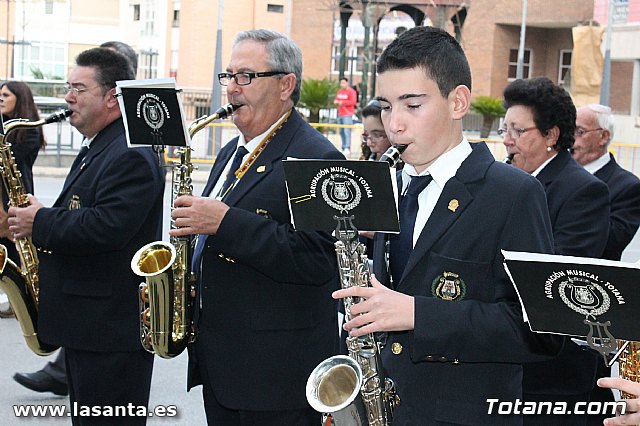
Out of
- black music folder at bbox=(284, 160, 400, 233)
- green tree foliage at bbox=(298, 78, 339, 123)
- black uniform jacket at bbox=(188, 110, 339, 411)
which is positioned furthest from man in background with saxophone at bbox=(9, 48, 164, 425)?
green tree foliage at bbox=(298, 78, 339, 123)

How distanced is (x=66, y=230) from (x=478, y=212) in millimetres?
2108

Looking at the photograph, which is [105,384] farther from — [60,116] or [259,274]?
[60,116]

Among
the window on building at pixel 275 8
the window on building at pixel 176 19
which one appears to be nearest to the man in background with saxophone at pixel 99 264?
the window on building at pixel 176 19

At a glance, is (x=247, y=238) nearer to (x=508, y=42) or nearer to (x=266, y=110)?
(x=266, y=110)

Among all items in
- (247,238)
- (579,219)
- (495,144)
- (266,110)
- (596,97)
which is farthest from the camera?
(596,97)

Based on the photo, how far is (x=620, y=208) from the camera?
17.4 feet

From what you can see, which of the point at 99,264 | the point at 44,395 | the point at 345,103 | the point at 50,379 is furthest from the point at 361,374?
the point at 345,103

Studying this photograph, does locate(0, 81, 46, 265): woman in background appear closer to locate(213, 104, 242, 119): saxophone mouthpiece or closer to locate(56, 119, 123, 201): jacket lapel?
locate(56, 119, 123, 201): jacket lapel

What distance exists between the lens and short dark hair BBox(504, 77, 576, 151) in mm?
4199

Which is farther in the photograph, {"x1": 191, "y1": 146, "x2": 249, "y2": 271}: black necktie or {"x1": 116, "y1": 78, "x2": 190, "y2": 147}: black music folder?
{"x1": 191, "y1": 146, "x2": 249, "y2": 271}: black necktie

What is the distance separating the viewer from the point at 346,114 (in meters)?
21.5

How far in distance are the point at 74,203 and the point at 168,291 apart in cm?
69

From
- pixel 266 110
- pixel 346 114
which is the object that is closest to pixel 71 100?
pixel 266 110

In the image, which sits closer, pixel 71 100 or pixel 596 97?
pixel 71 100
